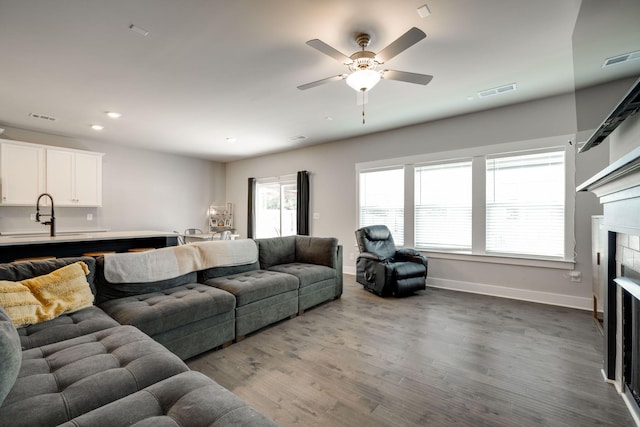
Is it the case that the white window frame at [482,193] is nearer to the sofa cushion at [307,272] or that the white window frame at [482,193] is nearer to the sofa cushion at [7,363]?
the sofa cushion at [307,272]

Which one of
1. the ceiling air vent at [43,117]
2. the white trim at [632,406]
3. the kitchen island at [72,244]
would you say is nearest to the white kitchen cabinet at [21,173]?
the ceiling air vent at [43,117]

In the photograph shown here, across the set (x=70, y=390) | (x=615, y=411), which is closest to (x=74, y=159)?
(x=70, y=390)

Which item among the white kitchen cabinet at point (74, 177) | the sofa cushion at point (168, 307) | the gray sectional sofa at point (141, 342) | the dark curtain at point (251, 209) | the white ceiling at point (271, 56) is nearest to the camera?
the gray sectional sofa at point (141, 342)

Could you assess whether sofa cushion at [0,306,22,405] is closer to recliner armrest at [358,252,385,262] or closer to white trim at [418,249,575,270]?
recliner armrest at [358,252,385,262]

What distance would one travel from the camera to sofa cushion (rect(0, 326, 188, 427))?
1.05 m

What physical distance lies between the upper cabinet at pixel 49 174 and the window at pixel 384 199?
5.30 meters

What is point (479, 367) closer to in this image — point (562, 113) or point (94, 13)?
point (562, 113)

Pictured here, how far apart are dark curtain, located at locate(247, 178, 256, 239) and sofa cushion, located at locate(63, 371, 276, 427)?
6602mm

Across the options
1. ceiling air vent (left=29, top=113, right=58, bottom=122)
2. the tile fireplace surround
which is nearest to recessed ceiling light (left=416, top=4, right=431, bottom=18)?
the tile fireplace surround

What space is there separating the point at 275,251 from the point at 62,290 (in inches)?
92.0

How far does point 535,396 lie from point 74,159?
7.37 m

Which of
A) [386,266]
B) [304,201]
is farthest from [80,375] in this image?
[304,201]

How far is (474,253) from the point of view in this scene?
4.43m

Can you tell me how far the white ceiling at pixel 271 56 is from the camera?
222 cm
